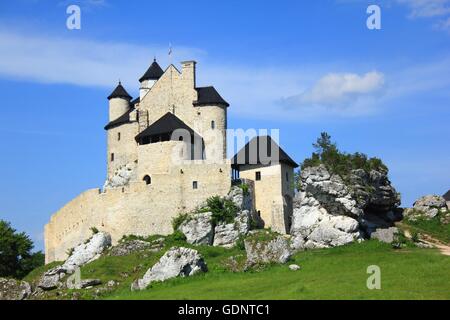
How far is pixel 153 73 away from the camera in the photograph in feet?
237

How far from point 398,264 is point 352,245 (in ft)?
31.3

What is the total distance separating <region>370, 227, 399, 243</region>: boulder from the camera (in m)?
49.8

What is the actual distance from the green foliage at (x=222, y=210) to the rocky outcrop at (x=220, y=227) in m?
0.22

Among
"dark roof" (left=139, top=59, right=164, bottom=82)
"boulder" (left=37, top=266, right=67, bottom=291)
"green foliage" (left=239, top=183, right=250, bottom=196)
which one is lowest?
"boulder" (left=37, top=266, right=67, bottom=291)

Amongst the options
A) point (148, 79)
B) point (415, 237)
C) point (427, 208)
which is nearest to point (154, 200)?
point (148, 79)

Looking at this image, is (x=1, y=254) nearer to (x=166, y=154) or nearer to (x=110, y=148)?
(x=110, y=148)

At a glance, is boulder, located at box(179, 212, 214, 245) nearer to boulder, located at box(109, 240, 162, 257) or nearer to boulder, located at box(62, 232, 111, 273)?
boulder, located at box(109, 240, 162, 257)

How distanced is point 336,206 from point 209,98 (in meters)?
18.1

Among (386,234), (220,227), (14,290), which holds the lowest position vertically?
(14,290)

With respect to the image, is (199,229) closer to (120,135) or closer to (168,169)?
(168,169)

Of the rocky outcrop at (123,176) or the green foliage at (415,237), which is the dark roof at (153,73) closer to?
the rocky outcrop at (123,176)

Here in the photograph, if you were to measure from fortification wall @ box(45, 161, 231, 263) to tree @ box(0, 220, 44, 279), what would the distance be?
9726mm

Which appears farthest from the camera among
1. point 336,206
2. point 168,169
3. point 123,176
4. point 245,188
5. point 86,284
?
point 123,176

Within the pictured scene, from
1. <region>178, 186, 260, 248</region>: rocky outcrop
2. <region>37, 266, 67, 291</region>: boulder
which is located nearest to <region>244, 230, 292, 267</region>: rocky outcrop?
<region>178, 186, 260, 248</region>: rocky outcrop
